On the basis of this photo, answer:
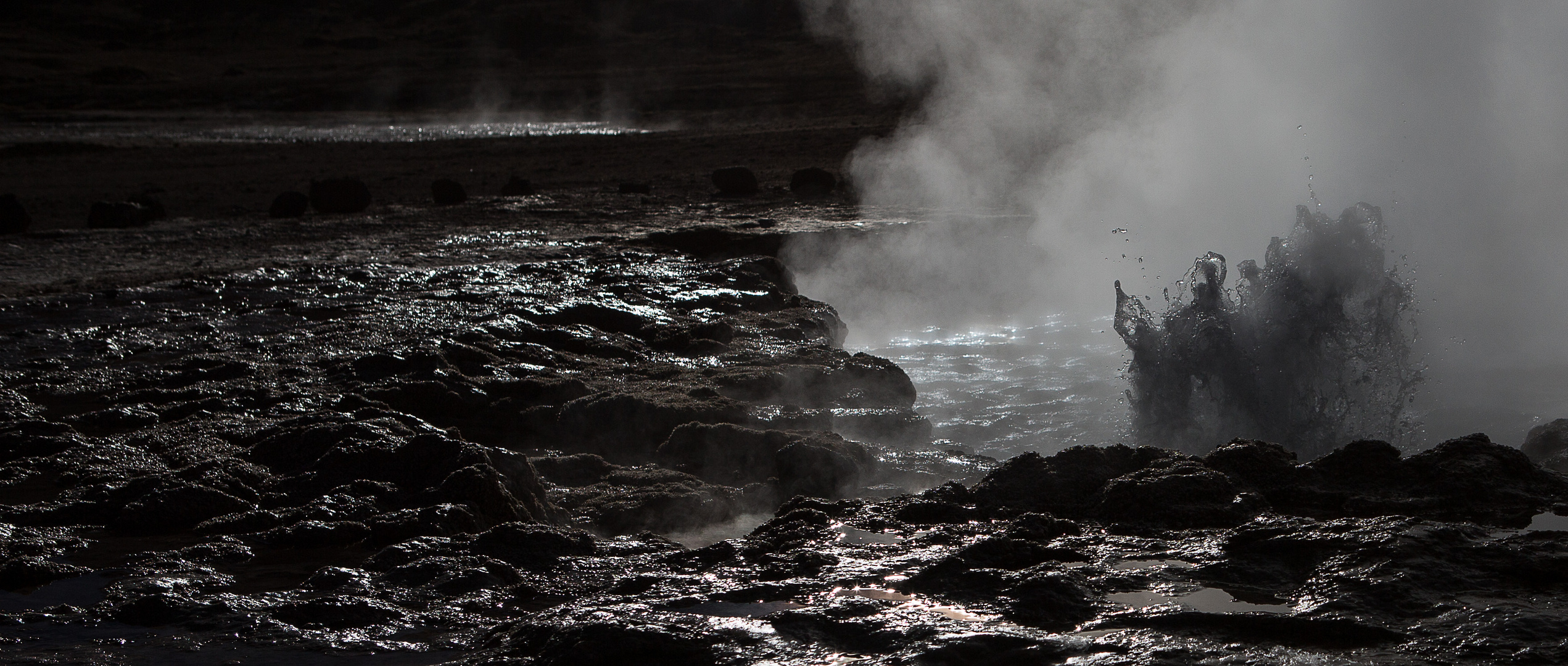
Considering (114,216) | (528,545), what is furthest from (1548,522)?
A: (114,216)

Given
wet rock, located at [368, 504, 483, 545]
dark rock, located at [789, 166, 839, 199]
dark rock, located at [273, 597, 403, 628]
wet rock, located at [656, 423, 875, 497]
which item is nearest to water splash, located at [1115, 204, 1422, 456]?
wet rock, located at [656, 423, 875, 497]

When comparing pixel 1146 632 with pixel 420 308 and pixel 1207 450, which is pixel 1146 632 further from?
pixel 420 308

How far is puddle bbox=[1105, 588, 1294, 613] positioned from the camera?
2.84 m

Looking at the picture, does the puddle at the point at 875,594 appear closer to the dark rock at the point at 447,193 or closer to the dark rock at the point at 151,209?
the dark rock at the point at 151,209

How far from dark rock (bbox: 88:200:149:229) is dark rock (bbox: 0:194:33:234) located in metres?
0.62

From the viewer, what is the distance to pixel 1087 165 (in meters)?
11.4

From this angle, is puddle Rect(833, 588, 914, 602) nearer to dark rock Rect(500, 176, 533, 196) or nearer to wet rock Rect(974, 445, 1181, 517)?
wet rock Rect(974, 445, 1181, 517)

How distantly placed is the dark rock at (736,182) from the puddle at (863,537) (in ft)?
29.8

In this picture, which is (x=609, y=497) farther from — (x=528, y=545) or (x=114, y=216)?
(x=114, y=216)

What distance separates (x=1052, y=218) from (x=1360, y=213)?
→ 490cm

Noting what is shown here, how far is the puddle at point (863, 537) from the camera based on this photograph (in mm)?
3457

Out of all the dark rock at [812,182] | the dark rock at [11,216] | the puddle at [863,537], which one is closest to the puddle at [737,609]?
the puddle at [863,537]

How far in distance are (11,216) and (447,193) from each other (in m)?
3.72

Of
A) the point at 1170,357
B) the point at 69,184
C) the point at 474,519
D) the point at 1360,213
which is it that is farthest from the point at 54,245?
the point at 1360,213
